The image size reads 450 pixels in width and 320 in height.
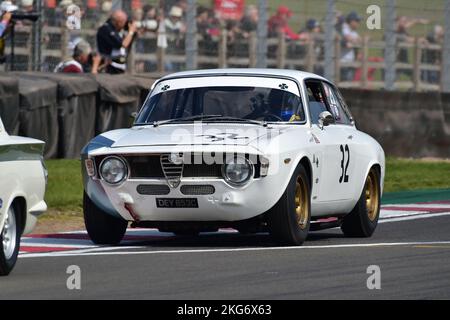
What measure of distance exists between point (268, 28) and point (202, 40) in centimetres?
146

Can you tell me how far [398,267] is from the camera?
10867 mm

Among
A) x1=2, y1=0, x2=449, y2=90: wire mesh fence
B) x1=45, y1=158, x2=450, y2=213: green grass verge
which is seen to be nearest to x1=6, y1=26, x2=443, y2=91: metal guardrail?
x1=2, y1=0, x2=449, y2=90: wire mesh fence

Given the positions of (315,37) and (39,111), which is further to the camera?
(315,37)

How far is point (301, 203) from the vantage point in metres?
12.6

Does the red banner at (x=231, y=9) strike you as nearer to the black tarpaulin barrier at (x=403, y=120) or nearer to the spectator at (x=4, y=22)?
the black tarpaulin barrier at (x=403, y=120)

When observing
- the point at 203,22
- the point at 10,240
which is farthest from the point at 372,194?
the point at 203,22

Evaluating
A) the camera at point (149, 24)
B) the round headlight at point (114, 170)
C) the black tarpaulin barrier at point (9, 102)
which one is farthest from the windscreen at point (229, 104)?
the camera at point (149, 24)

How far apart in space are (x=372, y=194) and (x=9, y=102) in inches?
249

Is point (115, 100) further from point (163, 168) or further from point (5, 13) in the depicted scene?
point (163, 168)

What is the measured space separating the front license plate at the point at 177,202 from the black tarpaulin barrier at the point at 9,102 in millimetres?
6887

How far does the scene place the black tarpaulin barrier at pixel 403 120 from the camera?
2392cm

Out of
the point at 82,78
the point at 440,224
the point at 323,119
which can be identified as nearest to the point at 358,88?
the point at 82,78
